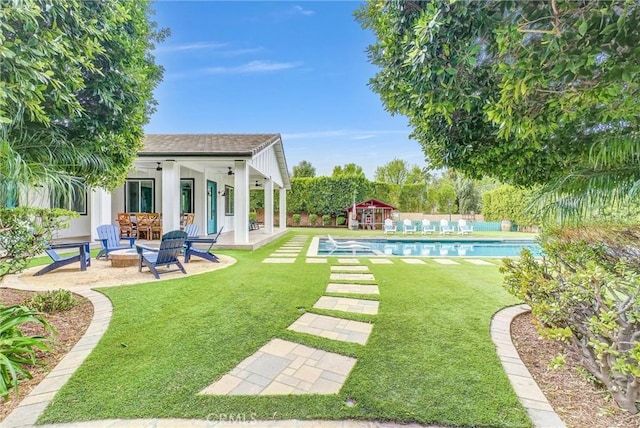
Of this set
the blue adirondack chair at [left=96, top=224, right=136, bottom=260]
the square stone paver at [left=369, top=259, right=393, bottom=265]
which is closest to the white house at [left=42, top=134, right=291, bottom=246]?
the blue adirondack chair at [left=96, top=224, right=136, bottom=260]

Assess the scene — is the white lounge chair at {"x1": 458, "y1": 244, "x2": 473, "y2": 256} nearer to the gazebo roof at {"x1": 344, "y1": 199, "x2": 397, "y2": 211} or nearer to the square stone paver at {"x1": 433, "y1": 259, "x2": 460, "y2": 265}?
the square stone paver at {"x1": 433, "y1": 259, "x2": 460, "y2": 265}

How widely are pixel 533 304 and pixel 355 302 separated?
2731mm

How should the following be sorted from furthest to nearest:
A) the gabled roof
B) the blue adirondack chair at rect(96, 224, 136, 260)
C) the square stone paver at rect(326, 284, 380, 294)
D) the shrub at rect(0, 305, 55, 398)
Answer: the gabled roof < the blue adirondack chair at rect(96, 224, 136, 260) < the square stone paver at rect(326, 284, 380, 294) < the shrub at rect(0, 305, 55, 398)

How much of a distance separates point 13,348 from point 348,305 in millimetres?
4103

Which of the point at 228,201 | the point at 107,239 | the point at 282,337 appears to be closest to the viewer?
the point at 282,337

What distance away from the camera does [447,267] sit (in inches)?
343

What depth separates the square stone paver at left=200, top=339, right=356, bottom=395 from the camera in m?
2.76

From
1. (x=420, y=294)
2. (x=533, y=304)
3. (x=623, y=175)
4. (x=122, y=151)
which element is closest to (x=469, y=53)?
(x=623, y=175)

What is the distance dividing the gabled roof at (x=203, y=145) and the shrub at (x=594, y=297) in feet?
30.7

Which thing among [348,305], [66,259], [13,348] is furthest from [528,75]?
[66,259]

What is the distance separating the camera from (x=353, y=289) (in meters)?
Answer: 6.18

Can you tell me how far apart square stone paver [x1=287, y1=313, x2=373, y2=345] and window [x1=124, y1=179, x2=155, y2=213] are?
46.2 feet

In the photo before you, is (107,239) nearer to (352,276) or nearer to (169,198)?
(169,198)

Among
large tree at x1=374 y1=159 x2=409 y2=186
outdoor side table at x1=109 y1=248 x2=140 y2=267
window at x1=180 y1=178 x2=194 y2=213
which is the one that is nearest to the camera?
outdoor side table at x1=109 y1=248 x2=140 y2=267
